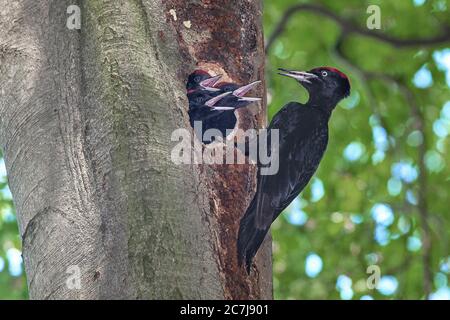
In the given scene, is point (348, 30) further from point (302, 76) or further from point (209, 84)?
point (209, 84)

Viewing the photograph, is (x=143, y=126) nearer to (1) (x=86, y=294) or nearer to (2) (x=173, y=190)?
(2) (x=173, y=190)

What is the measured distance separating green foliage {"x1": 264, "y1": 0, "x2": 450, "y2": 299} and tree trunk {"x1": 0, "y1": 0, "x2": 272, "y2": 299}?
358 cm

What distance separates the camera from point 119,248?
207 cm

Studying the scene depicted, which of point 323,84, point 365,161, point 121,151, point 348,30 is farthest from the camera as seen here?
point 365,161

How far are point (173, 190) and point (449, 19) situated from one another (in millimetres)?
4872

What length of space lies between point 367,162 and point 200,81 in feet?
14.7

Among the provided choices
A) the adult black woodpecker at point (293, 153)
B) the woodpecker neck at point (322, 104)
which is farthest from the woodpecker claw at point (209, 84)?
the woodpecker neck at point (322, 104)

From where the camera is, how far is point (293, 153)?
2.44 metres

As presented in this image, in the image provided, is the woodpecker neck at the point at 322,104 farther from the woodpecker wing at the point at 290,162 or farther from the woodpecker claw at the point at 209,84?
the woodpecker claw at the point at 209,84

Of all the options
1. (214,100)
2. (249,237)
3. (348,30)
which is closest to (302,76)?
(214,100)

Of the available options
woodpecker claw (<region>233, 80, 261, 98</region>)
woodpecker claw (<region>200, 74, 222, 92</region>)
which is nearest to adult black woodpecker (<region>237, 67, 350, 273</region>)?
woodpecker claw (<region>233, 80, 261, 98</region>)

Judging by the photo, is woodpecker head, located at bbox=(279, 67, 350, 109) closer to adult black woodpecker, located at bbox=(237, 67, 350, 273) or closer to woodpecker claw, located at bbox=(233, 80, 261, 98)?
adult black woodpecker, located at bbox=(237, 67, 350, 273)

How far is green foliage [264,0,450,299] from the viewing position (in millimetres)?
6238
